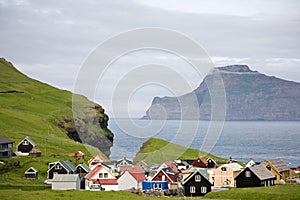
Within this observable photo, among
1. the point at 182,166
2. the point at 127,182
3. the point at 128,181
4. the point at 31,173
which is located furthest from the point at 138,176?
the point at 182,166

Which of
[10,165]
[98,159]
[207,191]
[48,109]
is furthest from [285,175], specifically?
[48,109]

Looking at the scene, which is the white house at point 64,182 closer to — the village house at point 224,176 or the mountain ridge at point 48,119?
the village house at point 224,176

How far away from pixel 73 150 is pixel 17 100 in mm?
67009

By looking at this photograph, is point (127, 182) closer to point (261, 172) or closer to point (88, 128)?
point (261, 172)

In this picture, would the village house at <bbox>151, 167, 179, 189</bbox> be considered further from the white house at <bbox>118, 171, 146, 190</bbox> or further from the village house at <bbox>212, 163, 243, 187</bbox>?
the village house at <bbox>212, 163, 243, 187</bbox>

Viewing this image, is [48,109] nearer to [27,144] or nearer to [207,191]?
[27,144]

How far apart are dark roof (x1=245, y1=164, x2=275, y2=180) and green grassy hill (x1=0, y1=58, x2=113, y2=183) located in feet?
101

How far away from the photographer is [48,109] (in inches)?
6713

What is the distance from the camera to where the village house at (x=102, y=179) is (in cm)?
6875

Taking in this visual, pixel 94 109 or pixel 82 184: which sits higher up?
pixel 94 109

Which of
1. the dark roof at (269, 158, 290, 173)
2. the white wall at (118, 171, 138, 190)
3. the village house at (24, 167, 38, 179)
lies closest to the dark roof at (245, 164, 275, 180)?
the dark roof at (269, 158, 290, 173)

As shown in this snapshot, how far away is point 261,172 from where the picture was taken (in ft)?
223

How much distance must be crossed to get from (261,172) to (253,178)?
80.2 inches

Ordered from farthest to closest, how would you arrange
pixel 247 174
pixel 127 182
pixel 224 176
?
pixel 224 176 → pixel 127 182 → pixel 247 174
